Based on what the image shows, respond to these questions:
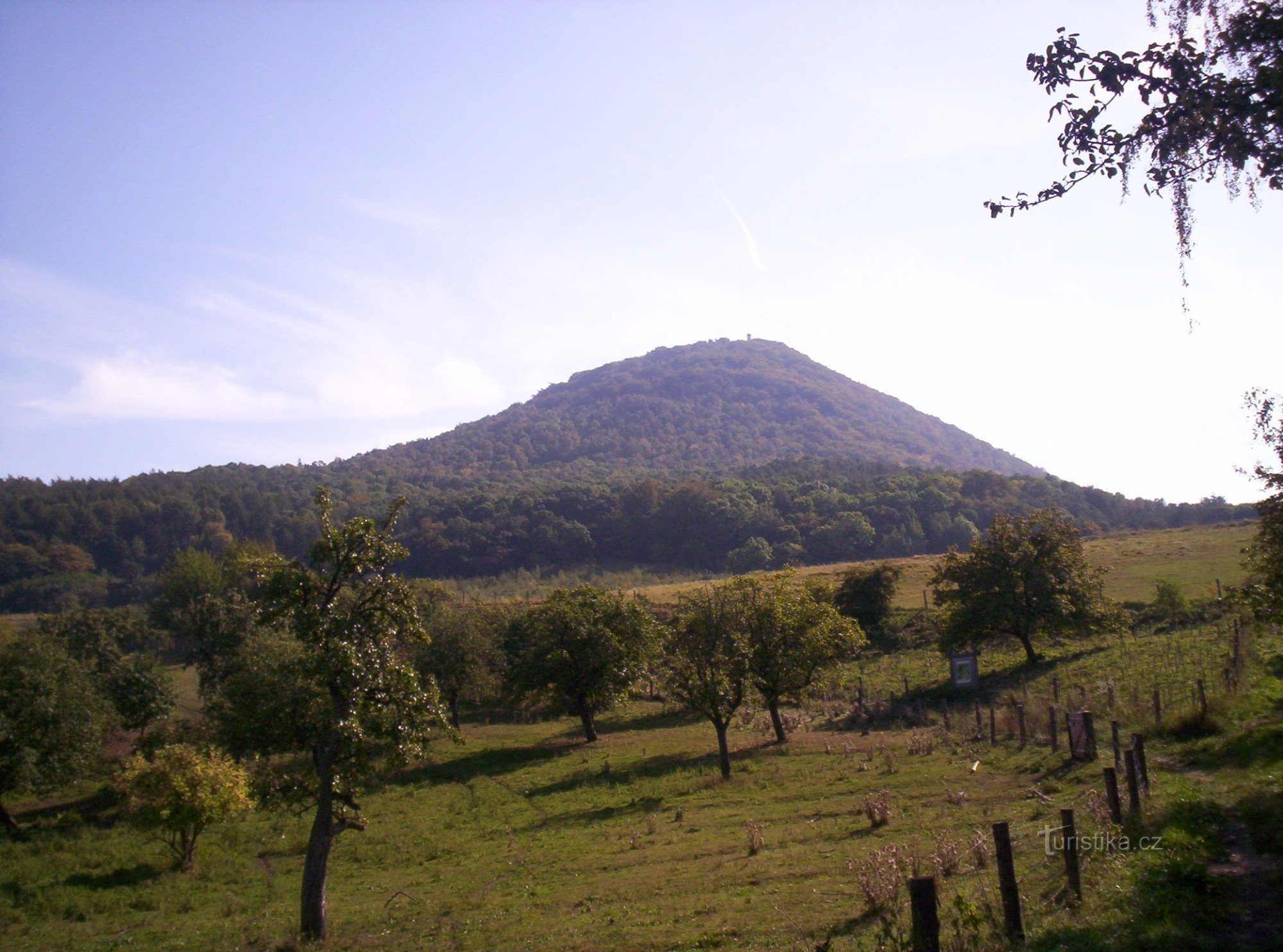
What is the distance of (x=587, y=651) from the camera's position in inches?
1725

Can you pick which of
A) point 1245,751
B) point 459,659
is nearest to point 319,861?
point 1245,751

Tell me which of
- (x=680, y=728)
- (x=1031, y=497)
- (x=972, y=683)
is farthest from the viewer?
(x=1031, y=497)

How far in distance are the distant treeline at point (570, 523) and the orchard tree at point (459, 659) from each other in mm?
71811

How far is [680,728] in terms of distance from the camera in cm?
4475

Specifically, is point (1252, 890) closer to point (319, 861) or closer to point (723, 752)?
point (319, 861)

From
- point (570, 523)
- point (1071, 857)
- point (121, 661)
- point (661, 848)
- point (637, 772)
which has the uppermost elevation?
point (570, 523)

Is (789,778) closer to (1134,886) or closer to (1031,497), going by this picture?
(1134,886)

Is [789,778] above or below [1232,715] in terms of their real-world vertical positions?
below

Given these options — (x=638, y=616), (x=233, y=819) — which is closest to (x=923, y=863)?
(x=233, y=819)

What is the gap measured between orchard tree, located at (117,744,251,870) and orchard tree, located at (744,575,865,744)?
20507 millimetres

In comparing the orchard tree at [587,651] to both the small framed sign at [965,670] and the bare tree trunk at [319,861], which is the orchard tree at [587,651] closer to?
the small framed sign at [965,670]

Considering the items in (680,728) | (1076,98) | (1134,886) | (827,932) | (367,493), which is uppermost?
(367,493)

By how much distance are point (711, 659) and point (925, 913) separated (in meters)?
24.0

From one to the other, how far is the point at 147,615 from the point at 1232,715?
3681 inches
